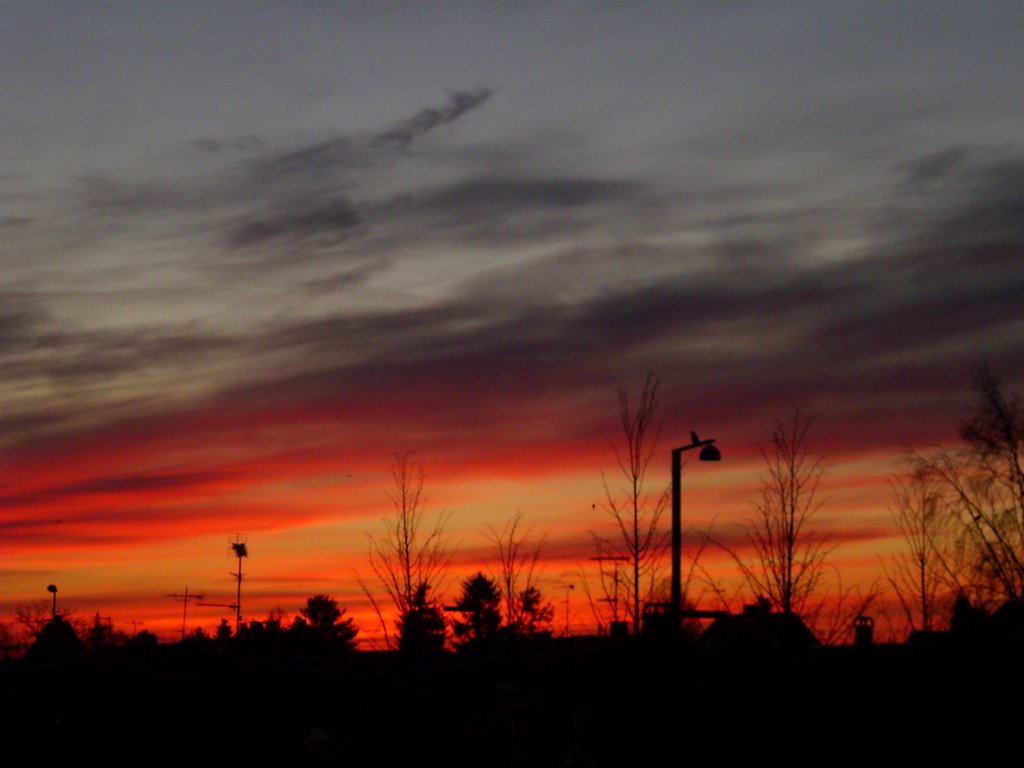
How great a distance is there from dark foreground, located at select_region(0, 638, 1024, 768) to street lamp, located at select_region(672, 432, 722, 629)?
4.05 m

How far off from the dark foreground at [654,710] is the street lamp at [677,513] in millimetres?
4045

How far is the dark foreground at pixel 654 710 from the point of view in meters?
15.5

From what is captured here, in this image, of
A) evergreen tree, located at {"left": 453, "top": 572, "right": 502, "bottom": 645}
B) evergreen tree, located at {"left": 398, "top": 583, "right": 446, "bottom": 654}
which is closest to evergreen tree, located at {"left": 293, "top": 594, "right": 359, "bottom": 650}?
evergreen tree, located at {"left": 453, "top": 572, "right": 502, "bottom": 645}

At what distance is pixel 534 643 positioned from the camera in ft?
69.6

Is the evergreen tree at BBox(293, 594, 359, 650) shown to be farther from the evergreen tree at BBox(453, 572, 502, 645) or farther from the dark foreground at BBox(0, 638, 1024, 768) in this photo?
the dark foreground at BBox(0, 638, 1024, 768)

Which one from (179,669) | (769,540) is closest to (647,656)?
(769,540)

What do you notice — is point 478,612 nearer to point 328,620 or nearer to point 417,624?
point 417,624

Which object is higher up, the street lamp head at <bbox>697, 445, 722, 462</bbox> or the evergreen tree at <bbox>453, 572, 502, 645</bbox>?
the street lamp head at <bbox>697, 445, 722, 462</bbox>

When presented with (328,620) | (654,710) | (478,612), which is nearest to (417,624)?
(478,612)

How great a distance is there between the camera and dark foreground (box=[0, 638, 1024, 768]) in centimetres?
1548

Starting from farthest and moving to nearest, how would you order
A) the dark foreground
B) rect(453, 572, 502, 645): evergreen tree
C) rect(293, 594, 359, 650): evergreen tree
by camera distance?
rect(293, 594, 359, 650): evergreen tree < rect(453, 572, 502, 645): evergreen tree < the dark foreground

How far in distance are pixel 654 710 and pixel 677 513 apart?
8.04m

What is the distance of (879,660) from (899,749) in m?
1.45

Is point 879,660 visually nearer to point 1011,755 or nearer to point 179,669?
point 1011,755
